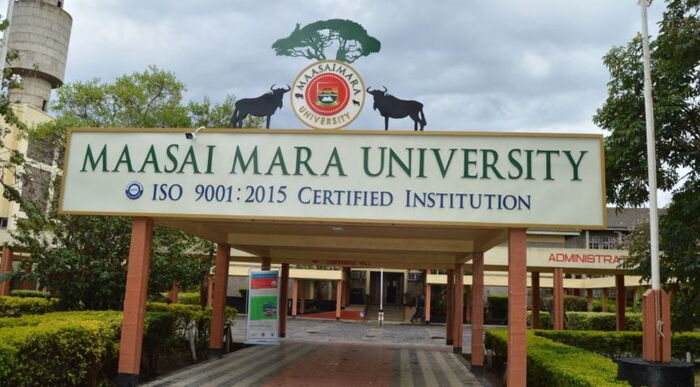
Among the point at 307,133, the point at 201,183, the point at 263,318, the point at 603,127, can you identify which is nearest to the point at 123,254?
the point at 263,318

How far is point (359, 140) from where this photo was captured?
30.3ft

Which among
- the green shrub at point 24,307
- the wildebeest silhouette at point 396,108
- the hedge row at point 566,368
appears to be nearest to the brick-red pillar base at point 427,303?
the green shrub at point 24,307

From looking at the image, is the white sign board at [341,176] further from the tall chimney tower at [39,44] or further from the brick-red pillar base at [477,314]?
the tall chimney tower at [39,44]

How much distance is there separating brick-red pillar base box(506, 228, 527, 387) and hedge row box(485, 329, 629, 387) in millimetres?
361

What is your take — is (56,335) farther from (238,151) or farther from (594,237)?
(594,237)

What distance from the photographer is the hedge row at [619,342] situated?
1702 centimetres

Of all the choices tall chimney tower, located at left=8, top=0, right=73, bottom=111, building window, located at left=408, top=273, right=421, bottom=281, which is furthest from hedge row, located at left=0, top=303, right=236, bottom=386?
tall chimney tower, located at left=8, top=0, right=73, bottom=111

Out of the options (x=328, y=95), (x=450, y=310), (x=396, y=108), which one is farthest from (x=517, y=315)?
(x=450, y=310)

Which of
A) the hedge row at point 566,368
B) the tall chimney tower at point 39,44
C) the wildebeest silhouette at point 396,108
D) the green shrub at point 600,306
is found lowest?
the hedge row at point 566,368

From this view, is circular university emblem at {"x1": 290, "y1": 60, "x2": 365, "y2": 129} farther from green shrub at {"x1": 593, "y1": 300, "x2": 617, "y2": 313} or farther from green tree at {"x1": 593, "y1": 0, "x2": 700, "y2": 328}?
green shrub at {"x1": 593, "y1": 300, "x2": 617, "y2": 313}

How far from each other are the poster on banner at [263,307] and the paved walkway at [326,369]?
533mm

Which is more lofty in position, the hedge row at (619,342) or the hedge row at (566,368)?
the hedge row at (566,368)

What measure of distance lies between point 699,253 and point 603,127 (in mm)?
3147

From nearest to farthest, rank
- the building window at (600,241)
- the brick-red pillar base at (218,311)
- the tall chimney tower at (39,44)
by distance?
the brick-red pillar base at (218,311) < the tall chimney tower at (39,44) < the building window at (600,241)
